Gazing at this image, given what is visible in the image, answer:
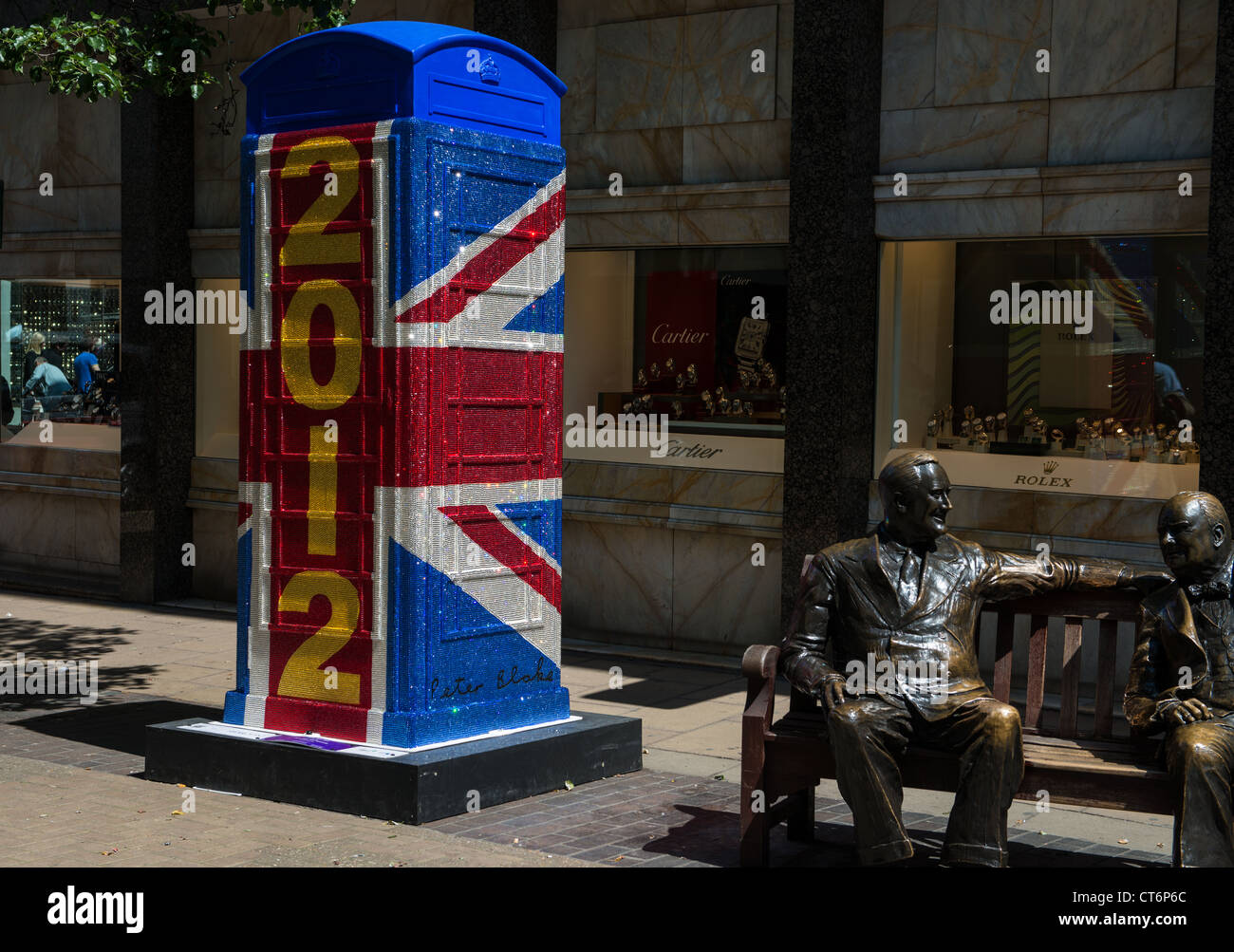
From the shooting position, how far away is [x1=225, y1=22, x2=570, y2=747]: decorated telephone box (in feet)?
21.5

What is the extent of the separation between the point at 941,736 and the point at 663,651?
5.07 metres

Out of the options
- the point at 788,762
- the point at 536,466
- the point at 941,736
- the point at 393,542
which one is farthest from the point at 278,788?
the point at 941,736

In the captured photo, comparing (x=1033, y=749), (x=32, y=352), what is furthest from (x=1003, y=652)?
(x=32, y=352)

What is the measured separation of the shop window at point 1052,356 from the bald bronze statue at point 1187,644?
305cm

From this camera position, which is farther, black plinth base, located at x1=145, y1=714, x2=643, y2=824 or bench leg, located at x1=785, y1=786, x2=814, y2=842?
black plinth base, located at x1=145, y1=714, x2=643, y2=824

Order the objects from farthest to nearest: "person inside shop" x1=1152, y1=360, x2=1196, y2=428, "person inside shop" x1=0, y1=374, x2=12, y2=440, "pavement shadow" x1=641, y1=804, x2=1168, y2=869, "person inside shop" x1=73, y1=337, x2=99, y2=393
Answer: "person inside shop" x1=0, y1=374, x2=12, y2=440 → "person inside shop" x1=73, y1=337, x2=99, y2=393 → "person inside shop" x1=1152, y1=360, x2=1196, y2=428 → "pavement shadow" x1=641, y1=804, x2=1168, y2=869

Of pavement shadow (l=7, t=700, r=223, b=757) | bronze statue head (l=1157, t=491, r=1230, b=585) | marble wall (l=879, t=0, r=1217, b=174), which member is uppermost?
marble wall (l=879, t=0, r=1217, b=174)

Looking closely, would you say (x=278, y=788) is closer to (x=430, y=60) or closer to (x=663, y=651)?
(x=430, y=60)

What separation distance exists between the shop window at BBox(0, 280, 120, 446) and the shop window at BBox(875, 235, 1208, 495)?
7023 mm

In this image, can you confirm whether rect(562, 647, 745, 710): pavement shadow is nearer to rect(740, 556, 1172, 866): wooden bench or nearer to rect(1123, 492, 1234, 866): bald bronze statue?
rect(740, 556, 1172, 866): wooden bench

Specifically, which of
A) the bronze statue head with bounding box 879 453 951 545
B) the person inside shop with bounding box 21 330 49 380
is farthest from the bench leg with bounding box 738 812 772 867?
the person inside shop with bounding box 21 330 49 380

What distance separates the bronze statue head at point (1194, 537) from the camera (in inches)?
210

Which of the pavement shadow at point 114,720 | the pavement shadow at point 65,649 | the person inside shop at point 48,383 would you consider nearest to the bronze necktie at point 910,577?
the pavement shadow at point 114,720

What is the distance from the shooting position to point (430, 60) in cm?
653
